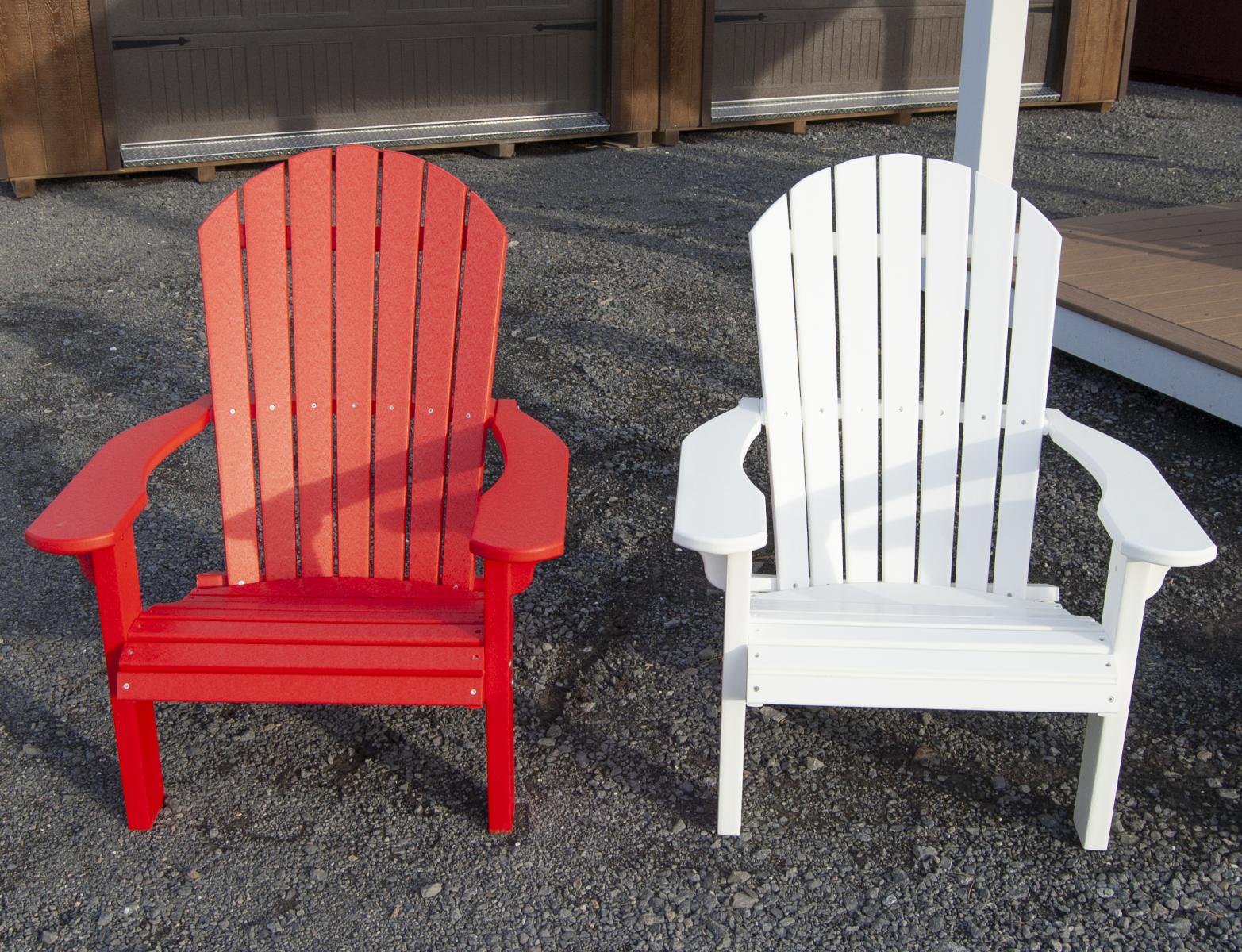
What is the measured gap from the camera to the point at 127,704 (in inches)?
83.2

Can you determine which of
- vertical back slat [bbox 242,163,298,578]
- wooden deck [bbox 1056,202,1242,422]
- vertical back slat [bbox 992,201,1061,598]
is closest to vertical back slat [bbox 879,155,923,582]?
vertical back slat [bbox 992,201,1061,598]

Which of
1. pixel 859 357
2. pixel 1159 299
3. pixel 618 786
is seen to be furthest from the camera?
pixel 1159 299

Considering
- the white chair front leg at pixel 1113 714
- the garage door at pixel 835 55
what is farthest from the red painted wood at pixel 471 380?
the garage door at pixel 835 55

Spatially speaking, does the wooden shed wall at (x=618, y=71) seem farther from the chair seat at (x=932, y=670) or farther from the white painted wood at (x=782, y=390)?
the chair seat at (x=932, y=670)

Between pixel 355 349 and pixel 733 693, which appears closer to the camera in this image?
pixel 733 693

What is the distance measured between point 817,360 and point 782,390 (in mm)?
95

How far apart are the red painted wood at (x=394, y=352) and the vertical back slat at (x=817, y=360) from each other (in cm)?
73

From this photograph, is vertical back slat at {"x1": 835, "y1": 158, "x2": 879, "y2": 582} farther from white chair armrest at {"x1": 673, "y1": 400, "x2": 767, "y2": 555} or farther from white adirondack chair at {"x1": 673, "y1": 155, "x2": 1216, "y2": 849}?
white chair armrest at {"x1": 673, "y1": 400, "x2": 767, "y2": 555}

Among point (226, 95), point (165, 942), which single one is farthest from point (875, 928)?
point (226, 95)

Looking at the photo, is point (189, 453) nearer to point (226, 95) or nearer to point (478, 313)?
point (478, 313)

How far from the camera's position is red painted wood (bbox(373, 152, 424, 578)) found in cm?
247

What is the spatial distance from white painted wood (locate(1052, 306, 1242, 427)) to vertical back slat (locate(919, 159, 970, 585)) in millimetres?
1485

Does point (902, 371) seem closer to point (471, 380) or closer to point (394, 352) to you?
point (471, 380)

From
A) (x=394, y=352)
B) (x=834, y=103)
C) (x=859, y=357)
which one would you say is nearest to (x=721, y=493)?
(x=859, y=357)
